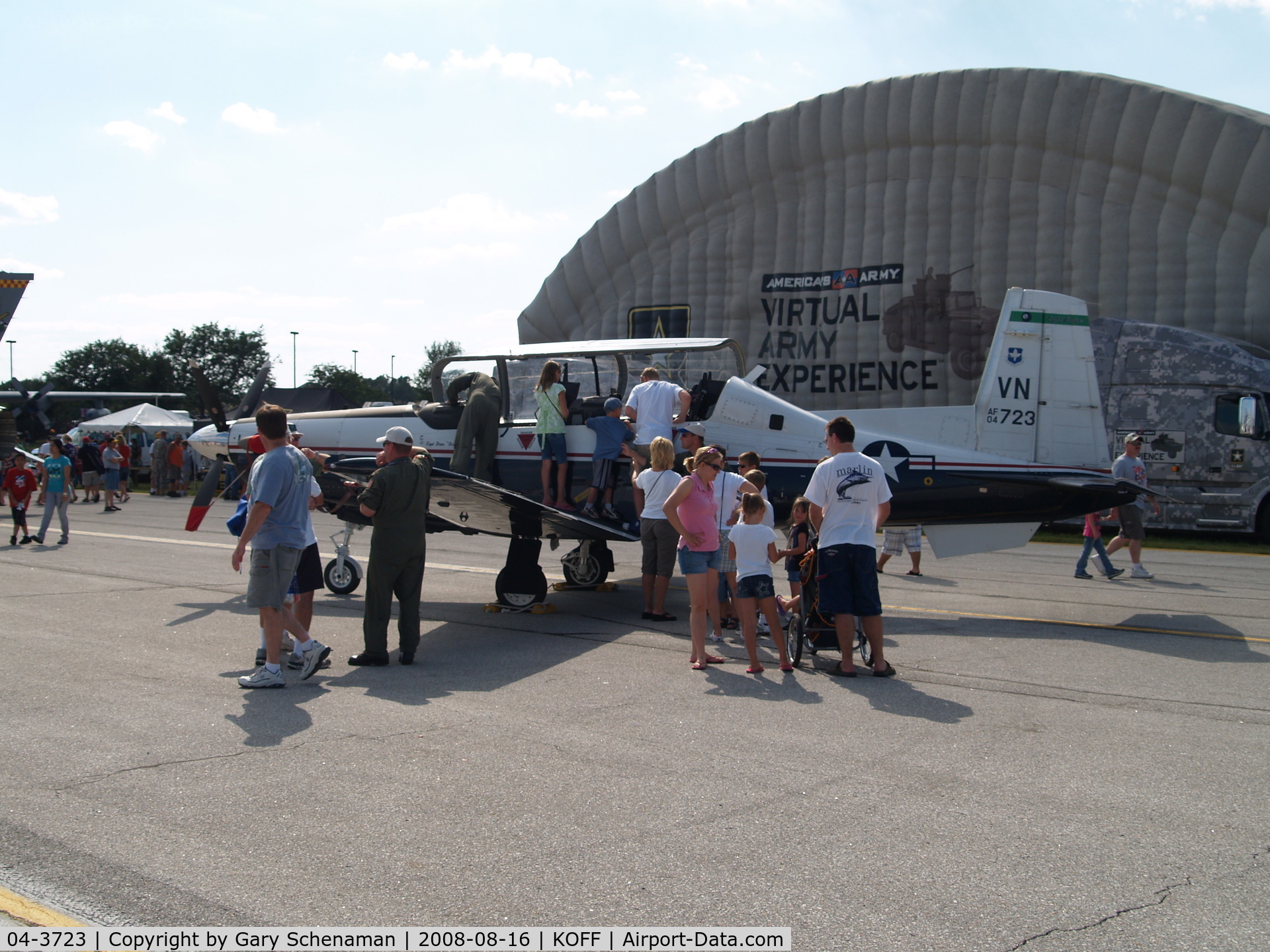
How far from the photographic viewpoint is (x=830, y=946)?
122 inches

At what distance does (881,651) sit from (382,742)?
3715mm

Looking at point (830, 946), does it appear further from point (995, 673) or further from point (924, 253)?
point (924, 253)

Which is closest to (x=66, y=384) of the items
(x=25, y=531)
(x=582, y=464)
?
(x=25, y=531)

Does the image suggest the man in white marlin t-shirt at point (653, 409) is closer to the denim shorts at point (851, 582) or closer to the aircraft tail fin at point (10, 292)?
the denim shorts at point (851, 582)

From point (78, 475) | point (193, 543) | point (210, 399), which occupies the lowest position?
point (193, 543)

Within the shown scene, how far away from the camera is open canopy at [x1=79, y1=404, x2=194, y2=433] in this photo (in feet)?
138

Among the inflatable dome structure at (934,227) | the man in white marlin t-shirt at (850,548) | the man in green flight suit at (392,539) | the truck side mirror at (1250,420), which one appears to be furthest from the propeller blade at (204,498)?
the truck side mirror at (1250,420)

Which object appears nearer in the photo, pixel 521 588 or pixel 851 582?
pixel 851 582

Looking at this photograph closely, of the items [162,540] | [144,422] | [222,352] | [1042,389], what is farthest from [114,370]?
[1042,389]

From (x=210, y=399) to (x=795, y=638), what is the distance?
29.8 feet

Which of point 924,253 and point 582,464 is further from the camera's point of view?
point 924,253

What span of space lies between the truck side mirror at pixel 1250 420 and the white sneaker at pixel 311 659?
18.1 meters

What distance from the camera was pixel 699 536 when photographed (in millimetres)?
7449

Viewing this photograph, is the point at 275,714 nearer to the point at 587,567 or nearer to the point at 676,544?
the point at 676,544
